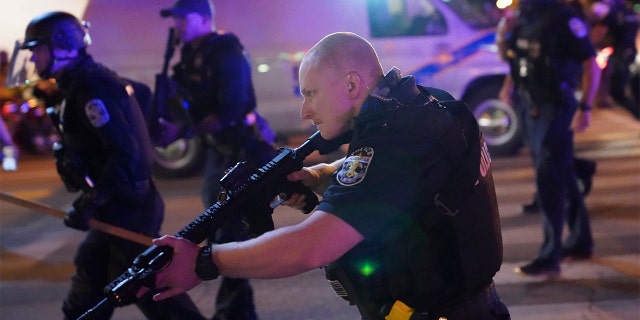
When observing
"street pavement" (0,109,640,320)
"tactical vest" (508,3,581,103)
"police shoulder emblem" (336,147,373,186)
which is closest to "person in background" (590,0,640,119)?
"street pavement" (0,109,640,320)

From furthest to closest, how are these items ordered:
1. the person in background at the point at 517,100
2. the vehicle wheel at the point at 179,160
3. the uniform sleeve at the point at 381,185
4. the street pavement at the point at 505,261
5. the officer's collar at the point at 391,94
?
the vehicle wheel at the point at 179,160 < the person in background at the point at 517,100 < the street pavement at the point at 505,261 < the officer's collar at the point at 391,94 < the uniform sleeve at the point at 381,185

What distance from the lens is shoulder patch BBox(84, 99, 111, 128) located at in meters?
3.47

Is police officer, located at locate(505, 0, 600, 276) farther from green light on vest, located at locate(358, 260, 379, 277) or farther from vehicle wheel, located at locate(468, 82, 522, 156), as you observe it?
vehicle wheel, located at locate(468, 82, 522, 156)

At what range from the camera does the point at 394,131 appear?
201 centimetres

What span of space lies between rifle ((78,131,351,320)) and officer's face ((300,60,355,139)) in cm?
9

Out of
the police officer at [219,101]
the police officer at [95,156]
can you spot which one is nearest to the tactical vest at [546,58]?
the police officer at [219,101]

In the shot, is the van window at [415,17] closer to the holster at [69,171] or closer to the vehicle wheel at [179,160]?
the vehicle wheel at [179,160]

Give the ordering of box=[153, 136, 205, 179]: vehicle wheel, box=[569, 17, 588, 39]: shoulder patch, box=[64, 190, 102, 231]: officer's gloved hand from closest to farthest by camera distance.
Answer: box=[64, 190, 102, 231]: officer's gloved hand, box=[569, 17, 588, 39]: shoulder patch, box=[153, 136, 205, 179]: vehicle wheel

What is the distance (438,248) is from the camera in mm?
2135

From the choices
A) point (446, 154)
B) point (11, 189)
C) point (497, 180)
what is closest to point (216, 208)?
point (446, 154)

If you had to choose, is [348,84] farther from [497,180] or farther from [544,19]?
[497,180]

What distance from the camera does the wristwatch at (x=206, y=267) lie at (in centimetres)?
200

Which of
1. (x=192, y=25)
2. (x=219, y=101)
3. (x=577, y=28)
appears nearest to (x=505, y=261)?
(x=577, y=28)

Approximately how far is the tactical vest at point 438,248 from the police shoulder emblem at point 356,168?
128 mm
